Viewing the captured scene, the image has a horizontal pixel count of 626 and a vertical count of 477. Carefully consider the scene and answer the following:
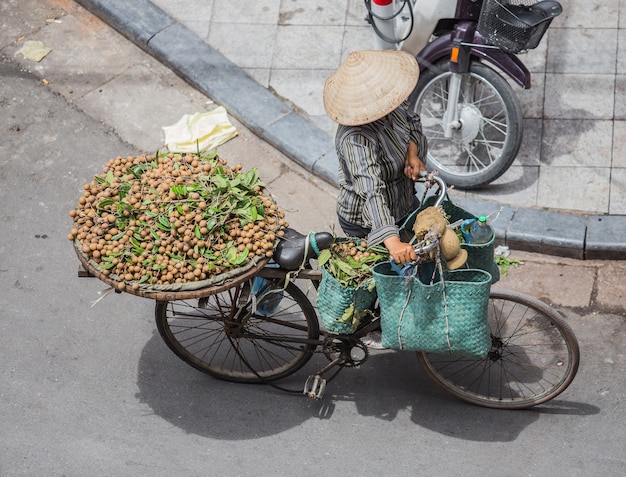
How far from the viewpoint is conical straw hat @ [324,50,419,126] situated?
4.61 metres

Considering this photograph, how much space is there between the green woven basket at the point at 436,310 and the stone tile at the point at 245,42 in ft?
11.9

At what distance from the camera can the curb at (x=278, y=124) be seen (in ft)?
20.6

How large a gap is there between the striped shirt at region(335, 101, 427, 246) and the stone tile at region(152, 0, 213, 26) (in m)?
3.64

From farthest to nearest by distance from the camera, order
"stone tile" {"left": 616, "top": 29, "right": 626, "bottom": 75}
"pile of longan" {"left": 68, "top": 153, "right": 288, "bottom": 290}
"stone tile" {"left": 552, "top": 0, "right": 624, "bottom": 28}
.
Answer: "stone tile" {"left": 552, "top": 0, "right": 624, "bottom": 28} < "stone tile" {"left": 616, "top": 29, "right": 626, "bottom": 75} < "pile of longan" {"left": 68, "top": 153, "right": 288, "bottom": 290}

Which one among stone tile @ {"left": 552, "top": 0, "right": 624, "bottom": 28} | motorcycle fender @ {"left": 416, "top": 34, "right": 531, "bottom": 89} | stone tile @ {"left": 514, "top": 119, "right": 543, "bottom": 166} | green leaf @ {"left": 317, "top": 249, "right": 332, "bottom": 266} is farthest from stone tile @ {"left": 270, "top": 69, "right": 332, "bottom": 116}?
green leaf @ {"left": 317, "top": 249, "right": 332, "bottom": 266}

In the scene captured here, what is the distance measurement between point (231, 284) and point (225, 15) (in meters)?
4.20

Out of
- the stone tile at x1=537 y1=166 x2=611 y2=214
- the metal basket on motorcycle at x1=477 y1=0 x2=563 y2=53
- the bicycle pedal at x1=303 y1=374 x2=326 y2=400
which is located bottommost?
the bicycle pedal at x1=303 y1=374 x2=326 y2=400

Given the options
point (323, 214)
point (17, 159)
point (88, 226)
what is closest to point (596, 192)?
point (323, 214)

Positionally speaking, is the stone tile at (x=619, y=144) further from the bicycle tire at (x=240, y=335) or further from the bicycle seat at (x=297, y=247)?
the bicycle seat at (x=297, y=247)

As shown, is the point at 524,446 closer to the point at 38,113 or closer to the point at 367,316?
the point at 367,316

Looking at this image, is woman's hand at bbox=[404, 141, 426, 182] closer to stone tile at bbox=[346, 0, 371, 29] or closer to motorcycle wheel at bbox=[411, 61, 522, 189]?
motorcycle wheel at bbox=[411, 61, 522, 189]

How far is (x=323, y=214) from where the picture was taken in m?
6.72

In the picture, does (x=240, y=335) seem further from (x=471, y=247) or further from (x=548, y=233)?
(x=548, y=233)

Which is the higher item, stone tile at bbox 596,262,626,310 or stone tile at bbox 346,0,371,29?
stone tile at bbox 346,0,371,29
